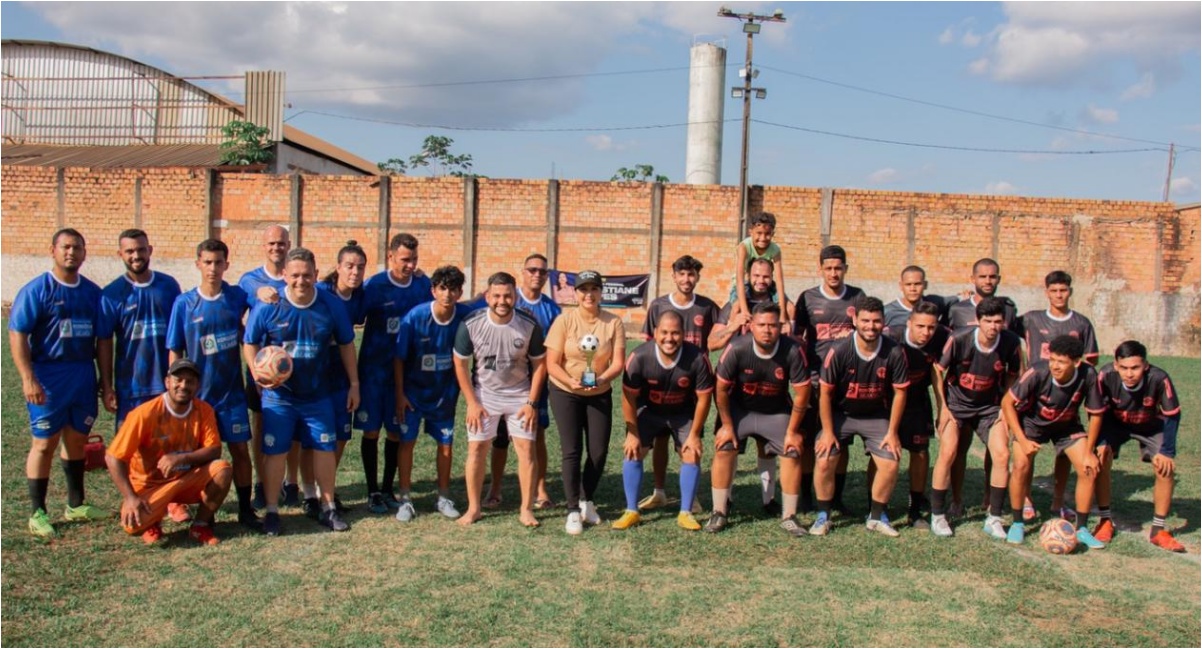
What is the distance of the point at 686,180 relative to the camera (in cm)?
2655

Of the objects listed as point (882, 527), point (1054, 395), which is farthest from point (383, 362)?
point (1054, 395)

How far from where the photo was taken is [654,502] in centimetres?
697

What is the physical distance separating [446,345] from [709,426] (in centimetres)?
437

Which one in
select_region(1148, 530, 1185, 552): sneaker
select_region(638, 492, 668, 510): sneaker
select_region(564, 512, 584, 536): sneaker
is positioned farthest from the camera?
select_region(638, 492, 668, 510): sneaker

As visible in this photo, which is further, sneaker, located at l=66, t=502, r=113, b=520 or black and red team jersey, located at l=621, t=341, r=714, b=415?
black and red team jersey, located at l=621, t=341, r=714, b=415

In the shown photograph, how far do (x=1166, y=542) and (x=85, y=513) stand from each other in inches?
294

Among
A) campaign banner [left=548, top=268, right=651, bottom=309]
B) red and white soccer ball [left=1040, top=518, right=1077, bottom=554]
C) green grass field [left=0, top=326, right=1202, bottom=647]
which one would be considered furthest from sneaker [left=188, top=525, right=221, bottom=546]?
campaign banner [left=548, top=268, right=651, bottom=309]

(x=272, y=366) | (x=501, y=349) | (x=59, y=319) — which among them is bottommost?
(x=272, y=366)

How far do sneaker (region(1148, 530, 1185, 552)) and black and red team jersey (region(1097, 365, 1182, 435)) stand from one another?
0.72m

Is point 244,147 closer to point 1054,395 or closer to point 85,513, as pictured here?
point 85,513

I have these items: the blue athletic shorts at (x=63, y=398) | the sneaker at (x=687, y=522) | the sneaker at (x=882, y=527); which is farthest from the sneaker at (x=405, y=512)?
the sneaker at (x=882, y=527)

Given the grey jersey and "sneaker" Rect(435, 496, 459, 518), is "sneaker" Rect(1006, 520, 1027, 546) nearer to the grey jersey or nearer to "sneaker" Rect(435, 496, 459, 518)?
the grey jersey

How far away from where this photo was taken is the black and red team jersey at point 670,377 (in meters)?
6.39

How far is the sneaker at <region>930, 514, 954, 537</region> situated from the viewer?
6.34 m
